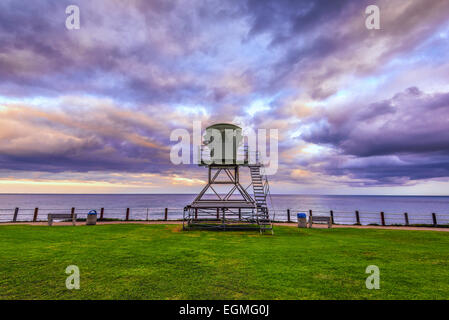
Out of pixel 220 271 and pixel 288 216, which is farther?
pixel 288 216

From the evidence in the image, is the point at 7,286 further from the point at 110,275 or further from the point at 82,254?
the point at 82,254

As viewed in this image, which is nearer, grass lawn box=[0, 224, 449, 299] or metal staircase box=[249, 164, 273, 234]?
grass lawn box=[0, 224, 449, 299]

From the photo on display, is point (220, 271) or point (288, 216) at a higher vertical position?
point (288, 216)

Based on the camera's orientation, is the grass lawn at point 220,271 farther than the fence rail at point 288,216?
No

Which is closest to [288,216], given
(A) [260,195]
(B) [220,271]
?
(A) [260,195]

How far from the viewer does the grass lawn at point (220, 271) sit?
530 centimetres

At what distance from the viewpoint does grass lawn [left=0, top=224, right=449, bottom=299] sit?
530cm

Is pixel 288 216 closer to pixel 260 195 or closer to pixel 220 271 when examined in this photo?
pixel 260 195

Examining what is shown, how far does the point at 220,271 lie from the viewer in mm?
6914
